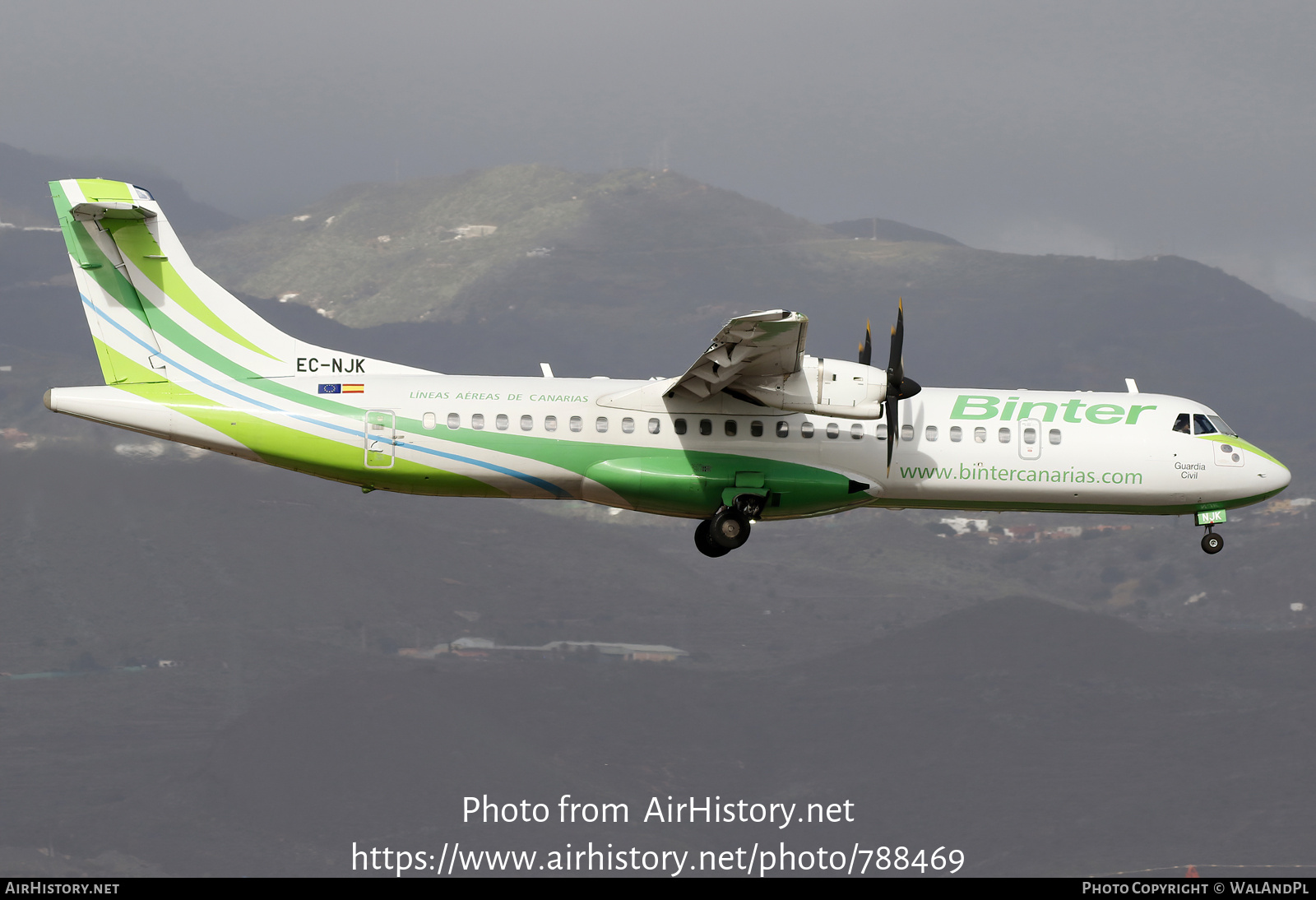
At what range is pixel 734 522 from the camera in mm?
33094

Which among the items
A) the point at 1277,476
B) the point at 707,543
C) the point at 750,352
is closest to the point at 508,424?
the point at 707,543

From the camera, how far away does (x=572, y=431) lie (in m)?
33.1

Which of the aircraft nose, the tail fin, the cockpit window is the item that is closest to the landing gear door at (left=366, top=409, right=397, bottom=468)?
the tail fin

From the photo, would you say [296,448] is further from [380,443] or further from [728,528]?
[728,528]

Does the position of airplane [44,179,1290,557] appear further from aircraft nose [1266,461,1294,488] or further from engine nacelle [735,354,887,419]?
aircraft nose [1266,461,1294,488]

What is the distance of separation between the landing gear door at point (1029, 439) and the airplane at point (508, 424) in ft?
0.19

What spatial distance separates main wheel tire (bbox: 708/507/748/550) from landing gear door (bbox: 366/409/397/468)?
7.44m

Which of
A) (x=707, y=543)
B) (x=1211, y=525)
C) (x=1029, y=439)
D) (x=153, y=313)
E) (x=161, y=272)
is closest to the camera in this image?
(x=153, y=313)

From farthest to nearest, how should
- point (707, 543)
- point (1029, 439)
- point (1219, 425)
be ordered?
point (1219, 425), point (1029, 439), point (707, 543)

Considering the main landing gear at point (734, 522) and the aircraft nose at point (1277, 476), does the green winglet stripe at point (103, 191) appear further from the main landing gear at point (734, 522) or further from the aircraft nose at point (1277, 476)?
the aircraft nose at point (1277, 476)

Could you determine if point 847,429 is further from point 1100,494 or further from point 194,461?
point 194,461

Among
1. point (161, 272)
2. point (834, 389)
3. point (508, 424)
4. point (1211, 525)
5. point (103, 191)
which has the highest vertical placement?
point (103, 191)

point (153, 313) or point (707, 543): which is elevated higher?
point (153, 313)

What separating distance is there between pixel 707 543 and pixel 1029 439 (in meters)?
8.02
